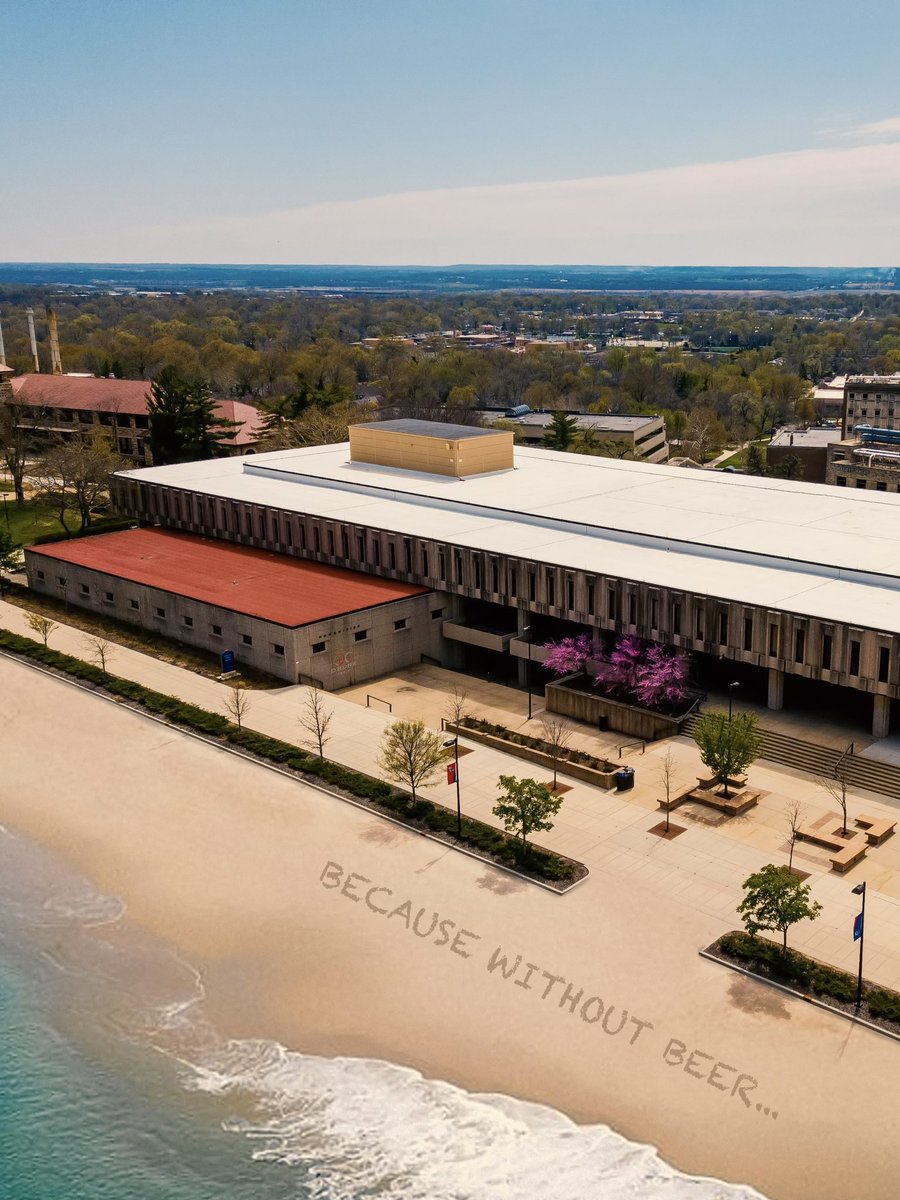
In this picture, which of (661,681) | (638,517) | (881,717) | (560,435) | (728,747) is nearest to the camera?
(728,747)

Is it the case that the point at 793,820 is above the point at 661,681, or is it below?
below

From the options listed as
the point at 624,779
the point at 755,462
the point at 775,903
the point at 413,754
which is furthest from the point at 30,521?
the point at 775,903

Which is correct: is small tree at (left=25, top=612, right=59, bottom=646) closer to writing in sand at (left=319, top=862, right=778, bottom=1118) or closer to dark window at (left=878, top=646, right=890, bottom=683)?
writing in sand at (left=319, top=862, right=778, bottom=1118)

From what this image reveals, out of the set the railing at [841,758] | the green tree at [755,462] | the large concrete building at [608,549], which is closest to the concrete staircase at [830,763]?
the railing at [841,758]

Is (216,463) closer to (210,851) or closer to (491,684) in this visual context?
(491,684)

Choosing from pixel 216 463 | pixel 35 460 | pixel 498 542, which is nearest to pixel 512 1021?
pixel 498 542

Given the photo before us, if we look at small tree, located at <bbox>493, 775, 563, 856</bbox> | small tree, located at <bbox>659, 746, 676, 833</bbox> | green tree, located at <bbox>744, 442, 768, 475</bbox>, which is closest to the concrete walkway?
small tree, located at <bbox>659, 746, 676, 833</bbox>

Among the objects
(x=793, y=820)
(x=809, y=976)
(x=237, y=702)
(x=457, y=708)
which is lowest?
(x=809, y=976)

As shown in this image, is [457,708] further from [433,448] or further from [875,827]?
[433,448]
